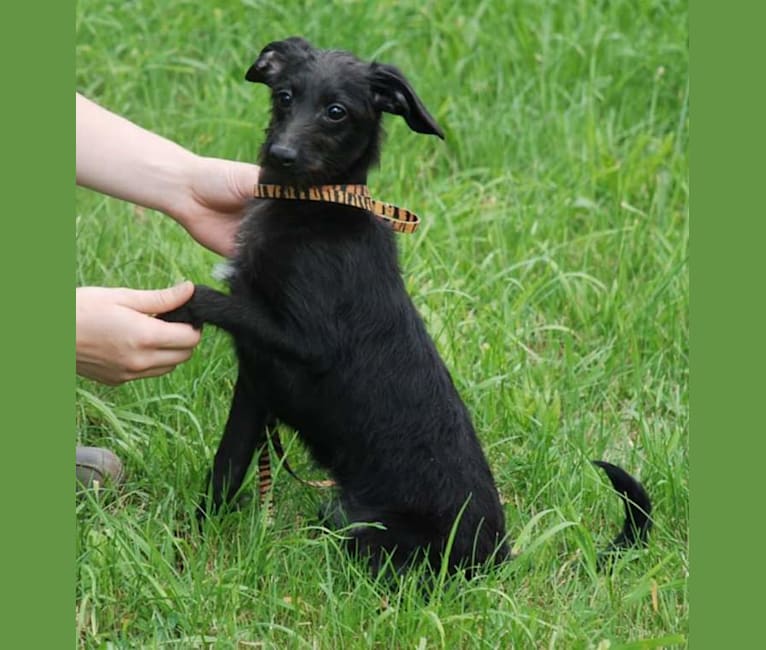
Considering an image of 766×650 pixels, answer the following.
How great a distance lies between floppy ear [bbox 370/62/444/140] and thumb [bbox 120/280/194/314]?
0.70m

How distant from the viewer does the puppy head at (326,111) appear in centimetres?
353

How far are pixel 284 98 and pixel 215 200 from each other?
720 mm

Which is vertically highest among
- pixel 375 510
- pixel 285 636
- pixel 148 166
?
pixel 148 166

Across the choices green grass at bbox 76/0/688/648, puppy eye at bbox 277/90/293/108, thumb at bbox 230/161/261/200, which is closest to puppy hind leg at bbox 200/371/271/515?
green grass at bbox 76/0/688/648

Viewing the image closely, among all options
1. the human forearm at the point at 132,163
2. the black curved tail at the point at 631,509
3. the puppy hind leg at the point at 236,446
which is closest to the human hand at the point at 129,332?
the puppy hind leg at the point at 236,446

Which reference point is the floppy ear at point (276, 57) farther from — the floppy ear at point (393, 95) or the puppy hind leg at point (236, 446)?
the puppy hind leg at point (236, 446)

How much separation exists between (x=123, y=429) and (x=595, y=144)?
2542 millimetres

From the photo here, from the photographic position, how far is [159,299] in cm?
363

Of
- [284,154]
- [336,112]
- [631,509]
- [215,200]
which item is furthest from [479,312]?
[284,154]

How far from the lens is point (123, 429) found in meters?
4.16

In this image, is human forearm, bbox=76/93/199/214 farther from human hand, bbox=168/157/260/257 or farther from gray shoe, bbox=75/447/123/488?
gray shoe, bbox=75/447/123/488

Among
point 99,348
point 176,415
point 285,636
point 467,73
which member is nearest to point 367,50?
point 467,73

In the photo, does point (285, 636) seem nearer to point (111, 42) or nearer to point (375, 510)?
point (375, 510)

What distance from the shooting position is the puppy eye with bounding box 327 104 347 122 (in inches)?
141
